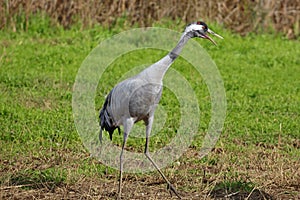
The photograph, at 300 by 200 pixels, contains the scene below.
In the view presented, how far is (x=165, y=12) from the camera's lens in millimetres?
12688

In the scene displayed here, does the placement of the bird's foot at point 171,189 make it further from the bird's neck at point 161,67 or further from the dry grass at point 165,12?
the dry grass at point 165,12

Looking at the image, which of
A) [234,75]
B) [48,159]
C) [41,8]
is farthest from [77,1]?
[48,159]

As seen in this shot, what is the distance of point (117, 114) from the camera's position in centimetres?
618

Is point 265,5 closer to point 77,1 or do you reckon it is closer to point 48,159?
point 77,1

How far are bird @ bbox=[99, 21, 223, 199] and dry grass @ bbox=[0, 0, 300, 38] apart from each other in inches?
248

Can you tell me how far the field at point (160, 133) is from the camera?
622 centimetres

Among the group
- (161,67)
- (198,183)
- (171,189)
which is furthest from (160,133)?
(161,67)

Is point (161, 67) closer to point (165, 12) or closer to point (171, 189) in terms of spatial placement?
point (171, 189)

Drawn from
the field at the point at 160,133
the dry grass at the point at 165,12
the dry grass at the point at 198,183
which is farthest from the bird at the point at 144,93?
the dry grass at the point at 165,12

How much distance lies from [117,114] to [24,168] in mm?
1104

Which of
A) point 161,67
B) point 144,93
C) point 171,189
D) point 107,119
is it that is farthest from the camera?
point 107,119

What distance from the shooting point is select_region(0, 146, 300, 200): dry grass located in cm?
598

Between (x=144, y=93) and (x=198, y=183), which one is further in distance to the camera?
(x=198, y=183)

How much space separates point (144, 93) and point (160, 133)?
7.16ft
